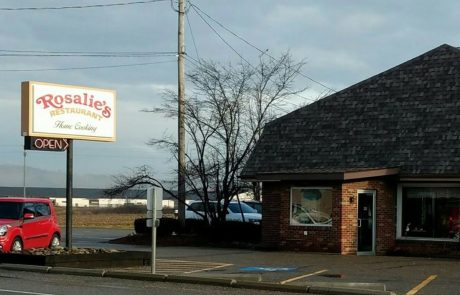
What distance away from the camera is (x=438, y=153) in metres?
22.8

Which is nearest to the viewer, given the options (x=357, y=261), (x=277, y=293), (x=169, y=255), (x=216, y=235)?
(x=277, y=293)

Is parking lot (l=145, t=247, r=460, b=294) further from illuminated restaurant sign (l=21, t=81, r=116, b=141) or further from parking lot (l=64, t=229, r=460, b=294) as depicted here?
illuminated restaurant sign (l=21, t=81, r=116, b=141)

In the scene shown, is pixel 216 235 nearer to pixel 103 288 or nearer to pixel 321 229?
pixel 321 229

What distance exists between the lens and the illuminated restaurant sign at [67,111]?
19422mm

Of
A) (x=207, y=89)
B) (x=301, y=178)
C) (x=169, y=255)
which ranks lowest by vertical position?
(x=169, y=255)

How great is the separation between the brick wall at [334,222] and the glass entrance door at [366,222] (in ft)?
0.56

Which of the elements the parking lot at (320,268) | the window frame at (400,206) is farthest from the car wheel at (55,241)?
the window frame at (400,206)

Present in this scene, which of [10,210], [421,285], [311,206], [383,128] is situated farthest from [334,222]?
[10,210]

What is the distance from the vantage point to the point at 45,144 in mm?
20047

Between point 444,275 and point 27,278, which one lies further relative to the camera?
point 444,275

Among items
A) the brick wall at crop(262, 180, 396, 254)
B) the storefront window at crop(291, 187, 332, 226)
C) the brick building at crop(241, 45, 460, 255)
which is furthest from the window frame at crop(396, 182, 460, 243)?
the storefront window at crop(291, 187, 332, 226)

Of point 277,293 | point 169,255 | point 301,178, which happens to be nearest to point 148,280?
point 277,293

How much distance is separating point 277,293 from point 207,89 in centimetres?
1685

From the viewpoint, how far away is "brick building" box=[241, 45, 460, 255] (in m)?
22.8
